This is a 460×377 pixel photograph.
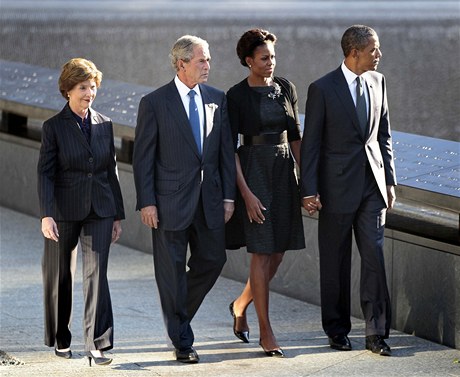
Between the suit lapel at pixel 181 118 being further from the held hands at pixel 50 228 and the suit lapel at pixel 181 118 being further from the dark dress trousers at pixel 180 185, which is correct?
the held hands at pixel 50 228

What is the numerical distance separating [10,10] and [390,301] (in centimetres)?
2464

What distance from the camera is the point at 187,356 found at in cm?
800

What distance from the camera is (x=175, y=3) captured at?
3491cm

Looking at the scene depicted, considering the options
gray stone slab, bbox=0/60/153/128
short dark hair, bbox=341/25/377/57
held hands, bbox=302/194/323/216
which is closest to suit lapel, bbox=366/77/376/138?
short dark hair, bbox=341/25/377/57

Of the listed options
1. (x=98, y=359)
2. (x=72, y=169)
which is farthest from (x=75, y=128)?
(x=98, y=359)

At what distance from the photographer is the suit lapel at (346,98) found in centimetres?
812

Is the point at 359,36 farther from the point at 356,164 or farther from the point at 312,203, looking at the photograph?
the point at 312,203

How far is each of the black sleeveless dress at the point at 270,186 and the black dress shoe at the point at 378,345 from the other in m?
0.68

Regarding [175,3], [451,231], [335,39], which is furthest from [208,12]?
[451,231]

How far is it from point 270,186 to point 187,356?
1100mm

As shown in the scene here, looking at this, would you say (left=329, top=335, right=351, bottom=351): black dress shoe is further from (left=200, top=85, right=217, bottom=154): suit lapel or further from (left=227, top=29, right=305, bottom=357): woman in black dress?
(left=200, top=85, right=217, bottom=154): suit lapel

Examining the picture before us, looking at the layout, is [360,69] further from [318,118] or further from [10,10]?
[10,10]

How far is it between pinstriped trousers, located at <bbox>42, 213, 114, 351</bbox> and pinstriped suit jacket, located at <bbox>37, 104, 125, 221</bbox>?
0.08 m

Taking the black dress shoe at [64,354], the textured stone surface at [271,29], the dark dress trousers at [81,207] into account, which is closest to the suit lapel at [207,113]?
the dark dress trousers at [81,207]
